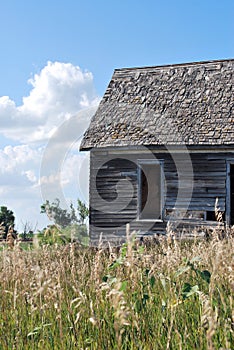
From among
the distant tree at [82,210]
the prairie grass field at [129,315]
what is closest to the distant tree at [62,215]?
the distant tree at [82,210]

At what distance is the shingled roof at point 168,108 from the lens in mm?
17000

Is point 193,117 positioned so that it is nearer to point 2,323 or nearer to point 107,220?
point 107,220

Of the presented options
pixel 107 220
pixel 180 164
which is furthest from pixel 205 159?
pixel 107 220

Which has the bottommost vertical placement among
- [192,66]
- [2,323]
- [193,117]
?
[2,323]

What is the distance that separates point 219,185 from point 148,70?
549cm

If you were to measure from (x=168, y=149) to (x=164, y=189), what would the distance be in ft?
4.01

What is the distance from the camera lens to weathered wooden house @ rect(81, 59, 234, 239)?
1681cm

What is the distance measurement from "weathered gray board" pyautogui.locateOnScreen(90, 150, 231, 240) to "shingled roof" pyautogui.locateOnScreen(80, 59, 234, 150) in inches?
22.8

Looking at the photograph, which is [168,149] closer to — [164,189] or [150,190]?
[164,189]

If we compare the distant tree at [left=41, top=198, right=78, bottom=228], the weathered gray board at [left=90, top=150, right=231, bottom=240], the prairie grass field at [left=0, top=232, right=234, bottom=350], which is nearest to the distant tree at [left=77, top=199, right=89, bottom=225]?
the distant tree at [left=41, top=198, right=78, bottom=228]

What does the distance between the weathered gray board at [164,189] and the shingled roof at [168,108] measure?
579 millimetres

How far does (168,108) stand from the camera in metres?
18.2

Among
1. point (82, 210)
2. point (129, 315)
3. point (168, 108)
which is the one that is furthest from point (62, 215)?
point (129, 315)

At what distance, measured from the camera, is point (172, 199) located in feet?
56.4
